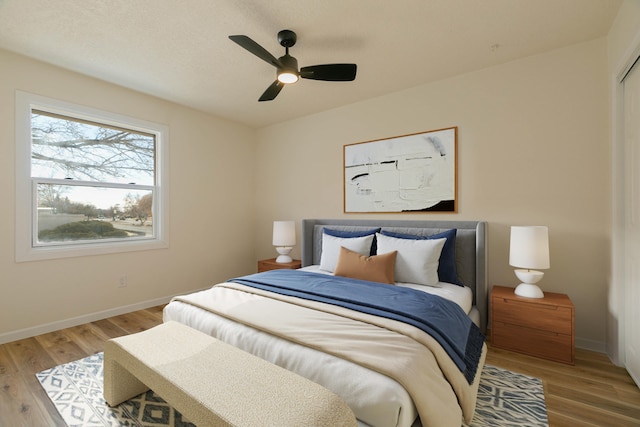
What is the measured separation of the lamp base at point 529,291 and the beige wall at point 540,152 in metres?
0.32

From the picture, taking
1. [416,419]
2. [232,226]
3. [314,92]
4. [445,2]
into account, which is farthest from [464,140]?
[232,226]

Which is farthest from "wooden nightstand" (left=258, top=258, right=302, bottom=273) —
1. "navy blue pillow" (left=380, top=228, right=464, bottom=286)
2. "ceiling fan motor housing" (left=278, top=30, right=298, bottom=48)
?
"ceiling fan motor housing" (left=278, top=30, right=298, bottom=48)

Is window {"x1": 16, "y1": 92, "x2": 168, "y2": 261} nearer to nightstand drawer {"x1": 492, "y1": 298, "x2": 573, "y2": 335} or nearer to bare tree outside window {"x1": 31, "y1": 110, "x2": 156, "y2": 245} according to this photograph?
bare tree outside window {"x1": 31, "y1": 110, "x2": 156, "y2": 245}

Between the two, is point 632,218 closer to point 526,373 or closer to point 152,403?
point 526,373

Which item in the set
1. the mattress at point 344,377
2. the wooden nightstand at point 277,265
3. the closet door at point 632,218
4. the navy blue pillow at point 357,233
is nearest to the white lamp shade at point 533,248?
the closet door at point 632,218

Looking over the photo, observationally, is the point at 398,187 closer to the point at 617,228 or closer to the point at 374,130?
the point at 374,130

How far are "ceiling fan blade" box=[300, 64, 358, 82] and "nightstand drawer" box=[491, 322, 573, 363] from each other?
7.86 feet

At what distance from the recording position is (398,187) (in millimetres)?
3381

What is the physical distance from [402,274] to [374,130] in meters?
1.80

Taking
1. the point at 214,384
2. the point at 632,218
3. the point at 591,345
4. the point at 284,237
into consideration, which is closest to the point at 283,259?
the point at 284,237

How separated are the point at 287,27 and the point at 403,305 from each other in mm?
2182

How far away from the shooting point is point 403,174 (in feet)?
11.0

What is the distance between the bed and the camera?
4.06ft

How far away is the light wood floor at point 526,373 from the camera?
168cm
